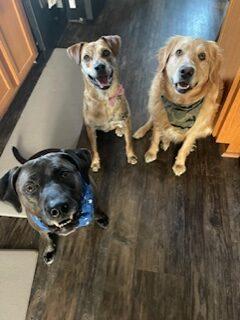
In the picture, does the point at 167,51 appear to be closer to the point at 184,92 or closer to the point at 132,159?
the point at 184,92

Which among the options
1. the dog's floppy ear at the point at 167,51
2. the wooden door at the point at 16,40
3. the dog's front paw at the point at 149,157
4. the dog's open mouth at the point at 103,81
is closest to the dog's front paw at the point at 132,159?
the dog's front paw at the point at 149,157

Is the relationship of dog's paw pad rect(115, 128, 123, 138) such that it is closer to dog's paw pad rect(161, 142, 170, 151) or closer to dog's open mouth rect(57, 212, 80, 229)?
dog's paw pad rect(161, 142, 170, 151)

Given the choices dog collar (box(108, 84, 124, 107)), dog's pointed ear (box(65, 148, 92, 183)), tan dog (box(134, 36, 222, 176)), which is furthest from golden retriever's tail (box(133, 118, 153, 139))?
dog's pointed ear (box(65, 148, 92, 183))

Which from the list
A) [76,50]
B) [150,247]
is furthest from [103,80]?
[150,247]

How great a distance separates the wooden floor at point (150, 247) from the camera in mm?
1798

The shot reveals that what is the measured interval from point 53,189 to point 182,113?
1.05 meters

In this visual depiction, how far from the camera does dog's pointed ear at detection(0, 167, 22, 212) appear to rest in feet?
4.99

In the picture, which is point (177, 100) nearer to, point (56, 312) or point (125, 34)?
point (56, 312)

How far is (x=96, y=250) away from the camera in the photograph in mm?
1993

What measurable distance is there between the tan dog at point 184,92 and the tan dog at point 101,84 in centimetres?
28

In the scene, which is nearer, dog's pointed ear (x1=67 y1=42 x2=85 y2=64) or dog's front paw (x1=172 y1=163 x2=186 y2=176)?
dog's pointed ear (x1=67 y1=42 x2=85 y2=64)

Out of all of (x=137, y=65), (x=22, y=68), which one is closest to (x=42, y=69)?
(x=22, y=68)

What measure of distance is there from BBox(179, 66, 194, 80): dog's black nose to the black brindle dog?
759 mm

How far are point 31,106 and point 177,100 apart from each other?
162 centimetres
